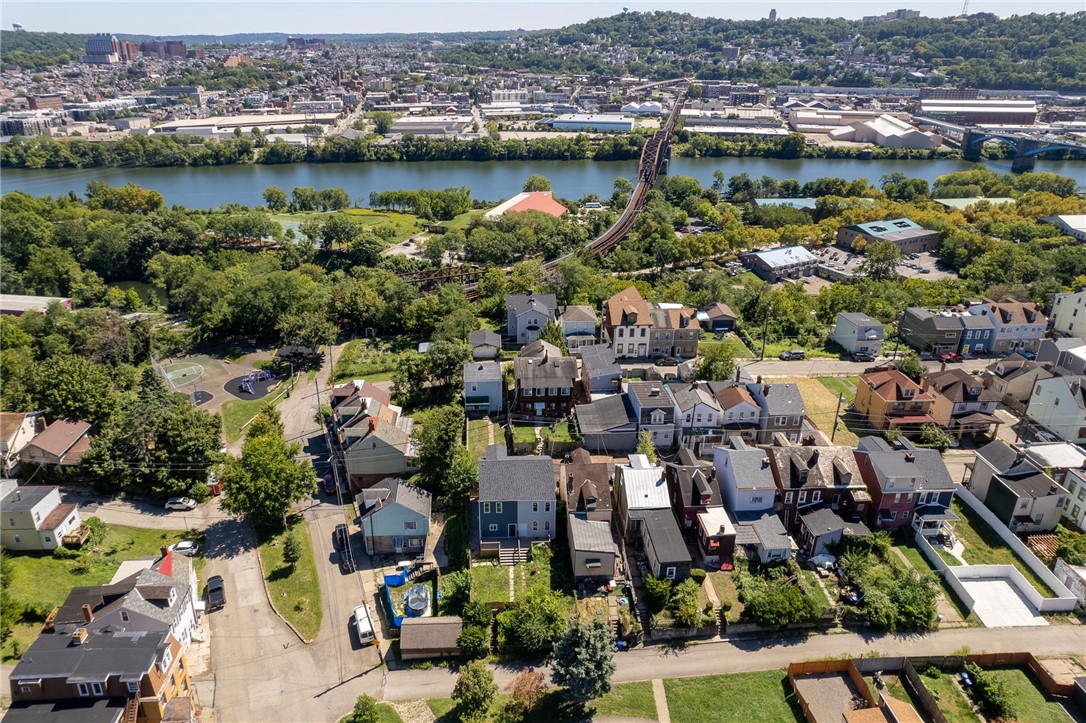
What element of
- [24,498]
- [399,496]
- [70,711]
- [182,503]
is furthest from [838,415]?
[24,498]

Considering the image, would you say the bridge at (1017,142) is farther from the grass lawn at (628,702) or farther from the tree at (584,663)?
the tree at (584,663)

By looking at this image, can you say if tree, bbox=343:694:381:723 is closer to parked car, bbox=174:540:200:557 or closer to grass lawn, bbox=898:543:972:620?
parked car, bbox=174:540:200:557

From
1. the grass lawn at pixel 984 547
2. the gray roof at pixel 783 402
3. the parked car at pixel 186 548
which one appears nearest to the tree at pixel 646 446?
the gray roof at pixel 783 402

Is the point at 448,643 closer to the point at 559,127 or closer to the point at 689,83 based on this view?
the point at 559,127

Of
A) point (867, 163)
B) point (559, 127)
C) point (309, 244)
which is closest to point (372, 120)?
point (559, 127)

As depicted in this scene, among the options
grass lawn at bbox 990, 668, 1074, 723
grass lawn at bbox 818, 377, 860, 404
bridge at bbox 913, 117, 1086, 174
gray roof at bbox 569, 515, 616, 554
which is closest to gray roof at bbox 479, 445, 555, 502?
gray roof at bbox 569, 515, 616, 554
